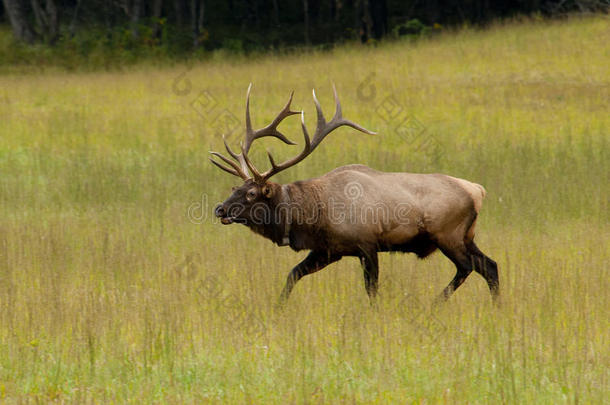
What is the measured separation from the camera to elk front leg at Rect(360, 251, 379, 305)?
23.8 feet

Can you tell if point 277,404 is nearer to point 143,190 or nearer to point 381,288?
point 381,288

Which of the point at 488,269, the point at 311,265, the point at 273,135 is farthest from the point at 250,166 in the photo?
the point at 488,269

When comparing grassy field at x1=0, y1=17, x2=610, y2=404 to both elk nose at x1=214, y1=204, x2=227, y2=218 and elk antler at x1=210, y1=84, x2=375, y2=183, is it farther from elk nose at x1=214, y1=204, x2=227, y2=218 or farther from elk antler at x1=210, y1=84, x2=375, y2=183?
elk antler at x1=210, y1=84, x2=375, y2=183

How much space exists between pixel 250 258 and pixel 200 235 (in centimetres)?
144

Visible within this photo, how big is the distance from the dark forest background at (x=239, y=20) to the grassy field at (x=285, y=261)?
1013 centimetres

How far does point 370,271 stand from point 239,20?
38.6 metres

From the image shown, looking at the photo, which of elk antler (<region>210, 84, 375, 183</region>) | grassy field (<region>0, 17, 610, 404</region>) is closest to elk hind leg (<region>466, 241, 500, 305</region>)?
grassy field (<region>0, 17, 610, 404</region>)

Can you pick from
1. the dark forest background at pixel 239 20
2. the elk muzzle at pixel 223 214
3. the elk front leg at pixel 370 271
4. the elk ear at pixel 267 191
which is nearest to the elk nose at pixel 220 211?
the elk muzzle at pixel 223 214

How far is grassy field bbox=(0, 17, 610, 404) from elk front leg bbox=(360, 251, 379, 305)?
0.35 feet

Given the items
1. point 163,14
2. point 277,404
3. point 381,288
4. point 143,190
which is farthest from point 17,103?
point 163,14

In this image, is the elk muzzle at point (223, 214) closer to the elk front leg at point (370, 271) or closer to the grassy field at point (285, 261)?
the grassy field at point (285, 261)

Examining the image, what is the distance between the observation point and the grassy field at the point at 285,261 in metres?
5.54

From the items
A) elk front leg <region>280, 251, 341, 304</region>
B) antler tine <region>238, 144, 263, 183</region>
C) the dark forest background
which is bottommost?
elk front leg <region>280, 251, 341, 304</region>

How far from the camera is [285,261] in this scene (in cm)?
862
